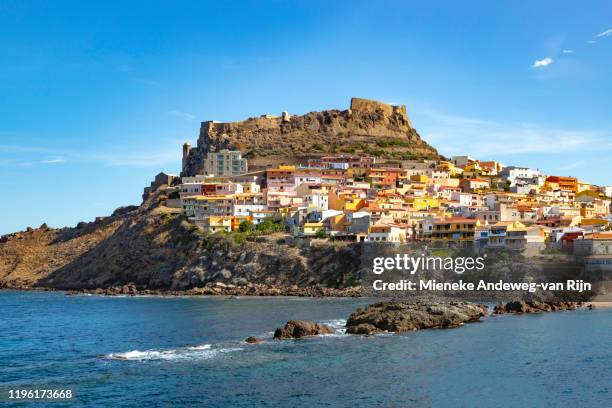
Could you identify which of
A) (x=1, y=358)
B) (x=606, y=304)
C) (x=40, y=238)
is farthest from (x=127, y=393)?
(x=40, y=238)

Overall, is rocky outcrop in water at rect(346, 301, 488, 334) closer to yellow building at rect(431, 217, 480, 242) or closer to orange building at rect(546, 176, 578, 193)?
yellow building at rect(431, 217, 480, 242)

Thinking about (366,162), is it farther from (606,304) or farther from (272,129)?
(606,304)

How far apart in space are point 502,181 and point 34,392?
96.5 meters

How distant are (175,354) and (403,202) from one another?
186ft

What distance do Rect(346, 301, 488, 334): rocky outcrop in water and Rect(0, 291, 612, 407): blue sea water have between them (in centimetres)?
136

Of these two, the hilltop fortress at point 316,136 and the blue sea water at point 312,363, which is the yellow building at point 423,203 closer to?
the hilltop fortress at point 316,136

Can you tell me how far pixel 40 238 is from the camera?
12300 centimetres

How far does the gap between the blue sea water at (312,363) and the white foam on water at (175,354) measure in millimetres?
62

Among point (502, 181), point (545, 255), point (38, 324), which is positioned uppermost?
point (502, 181)

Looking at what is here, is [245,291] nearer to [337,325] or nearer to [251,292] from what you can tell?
[251,292]

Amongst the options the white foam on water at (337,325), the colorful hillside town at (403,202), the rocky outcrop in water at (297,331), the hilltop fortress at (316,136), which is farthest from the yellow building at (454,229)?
the hilltop fortress at (316,136)

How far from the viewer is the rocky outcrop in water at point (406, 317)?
145 feet

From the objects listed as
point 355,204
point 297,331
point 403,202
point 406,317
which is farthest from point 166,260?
point 297,331

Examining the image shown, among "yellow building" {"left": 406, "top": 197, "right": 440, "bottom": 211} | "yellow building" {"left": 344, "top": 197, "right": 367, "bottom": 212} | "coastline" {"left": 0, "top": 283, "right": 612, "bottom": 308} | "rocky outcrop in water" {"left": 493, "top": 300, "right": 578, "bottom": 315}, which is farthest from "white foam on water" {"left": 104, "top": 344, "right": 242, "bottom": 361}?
"yellow building" {"left": 406, "top": 197, "right": 440, "bottom": 211}
